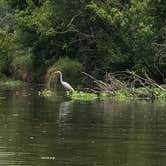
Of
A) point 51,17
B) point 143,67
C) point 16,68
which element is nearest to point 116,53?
point 143,67

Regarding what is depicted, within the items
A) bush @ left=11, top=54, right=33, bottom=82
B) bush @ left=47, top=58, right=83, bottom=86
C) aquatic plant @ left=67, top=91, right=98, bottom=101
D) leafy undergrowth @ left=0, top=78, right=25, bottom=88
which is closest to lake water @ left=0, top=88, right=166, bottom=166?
aquatic plant @ left=67, top=91, right=98, bottom=101

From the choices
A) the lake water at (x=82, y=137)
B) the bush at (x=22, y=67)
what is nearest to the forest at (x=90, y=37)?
the bush at (x=22, y=67)

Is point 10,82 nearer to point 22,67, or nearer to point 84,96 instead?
A: point 22,67

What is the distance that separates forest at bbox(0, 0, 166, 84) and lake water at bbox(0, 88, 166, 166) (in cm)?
1851

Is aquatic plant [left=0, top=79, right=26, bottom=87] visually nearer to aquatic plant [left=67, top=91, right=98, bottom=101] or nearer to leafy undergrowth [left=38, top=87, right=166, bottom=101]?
aquatic plant [left=67, top=91, right=98, bottom=101]

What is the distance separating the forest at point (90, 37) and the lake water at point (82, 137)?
18507mm

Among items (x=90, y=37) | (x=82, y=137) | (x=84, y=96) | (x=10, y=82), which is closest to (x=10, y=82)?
(x=10, y=82)

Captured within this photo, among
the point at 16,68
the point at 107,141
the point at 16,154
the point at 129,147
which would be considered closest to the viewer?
the point at 16,154

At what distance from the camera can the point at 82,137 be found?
16.1m

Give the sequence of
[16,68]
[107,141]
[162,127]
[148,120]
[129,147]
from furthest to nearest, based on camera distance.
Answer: [16,68] < [148,120] < [162,127] < [107,141] < [129,147]

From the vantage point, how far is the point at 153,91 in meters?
33.9

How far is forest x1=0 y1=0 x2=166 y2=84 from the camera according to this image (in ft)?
146

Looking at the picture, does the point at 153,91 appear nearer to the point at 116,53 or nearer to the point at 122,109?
the point at 122,109

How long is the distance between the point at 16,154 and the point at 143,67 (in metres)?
31.4
